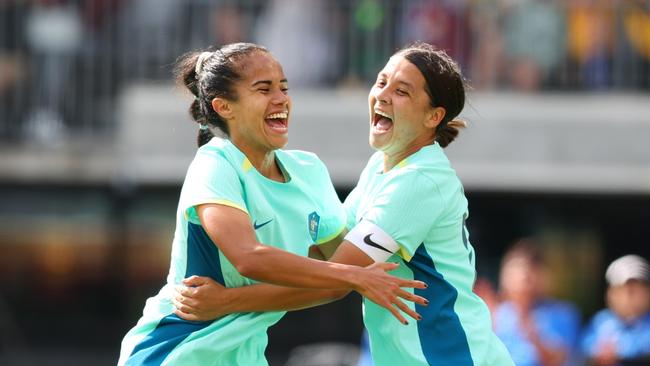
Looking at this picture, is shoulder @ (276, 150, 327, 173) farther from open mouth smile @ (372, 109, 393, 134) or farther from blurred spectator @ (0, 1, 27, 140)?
blurred spectator @ (0, 1, 27, 140)

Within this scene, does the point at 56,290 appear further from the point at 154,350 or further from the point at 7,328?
the point at 154,350

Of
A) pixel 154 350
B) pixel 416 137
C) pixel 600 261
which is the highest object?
pixel 416 137

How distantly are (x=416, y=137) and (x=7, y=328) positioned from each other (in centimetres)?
959

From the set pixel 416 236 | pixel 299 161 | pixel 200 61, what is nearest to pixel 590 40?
pixel 299 161

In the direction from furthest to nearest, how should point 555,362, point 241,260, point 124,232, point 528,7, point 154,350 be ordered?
1. point 124,232
2. point 528,7
3. point 555,362
4. point 154,350
5. point 241,260

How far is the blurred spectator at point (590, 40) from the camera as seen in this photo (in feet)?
41.1

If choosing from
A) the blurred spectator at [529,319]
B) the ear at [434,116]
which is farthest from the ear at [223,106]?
the blurred spectator at [529,319]

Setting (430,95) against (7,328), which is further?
(7,328)

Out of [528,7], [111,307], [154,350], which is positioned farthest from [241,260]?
[111,307]

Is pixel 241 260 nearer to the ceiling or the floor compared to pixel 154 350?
nearer to the ceiling

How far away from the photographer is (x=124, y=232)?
529 inches

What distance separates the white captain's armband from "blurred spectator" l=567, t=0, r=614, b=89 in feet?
26.7

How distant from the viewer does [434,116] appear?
4.97m

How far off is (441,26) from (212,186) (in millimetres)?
8129
